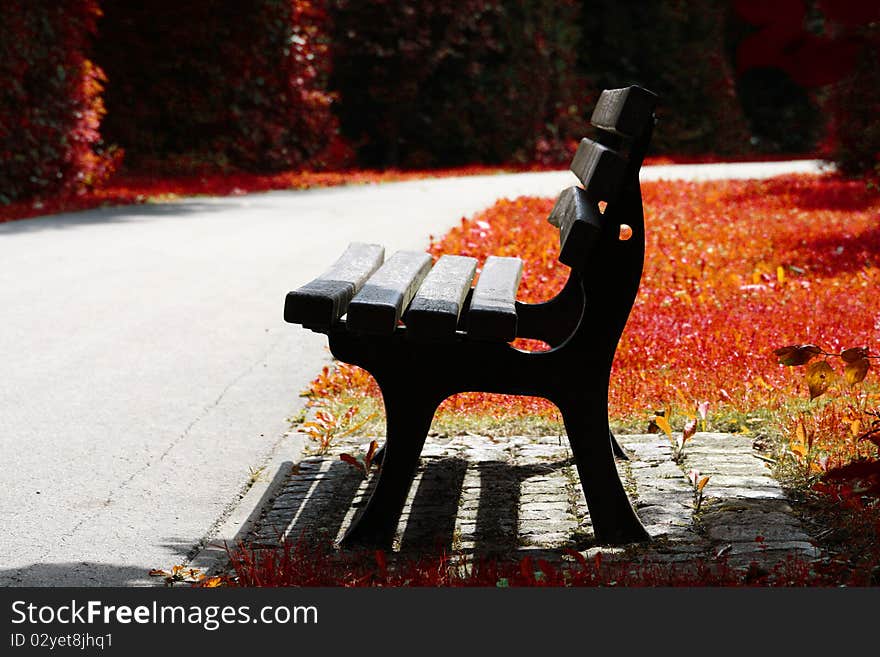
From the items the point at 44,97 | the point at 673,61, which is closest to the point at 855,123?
the point at 673,61

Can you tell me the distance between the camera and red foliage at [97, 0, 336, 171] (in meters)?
19.7

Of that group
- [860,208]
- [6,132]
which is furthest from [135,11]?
[860,208]

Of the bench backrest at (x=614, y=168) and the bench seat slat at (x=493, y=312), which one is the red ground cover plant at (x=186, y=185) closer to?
the bench seat slat at (x=493, y=312)

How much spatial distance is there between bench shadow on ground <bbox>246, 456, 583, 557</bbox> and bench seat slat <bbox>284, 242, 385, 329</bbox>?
0.68 m

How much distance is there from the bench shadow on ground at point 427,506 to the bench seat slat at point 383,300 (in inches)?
27.1

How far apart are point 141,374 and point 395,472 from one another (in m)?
2.76

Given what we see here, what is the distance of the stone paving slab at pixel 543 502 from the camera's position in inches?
142

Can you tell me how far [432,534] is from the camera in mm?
3766

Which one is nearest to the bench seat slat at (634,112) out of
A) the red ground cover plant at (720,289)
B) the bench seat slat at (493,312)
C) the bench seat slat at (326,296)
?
the bench seat slat at (493,312)

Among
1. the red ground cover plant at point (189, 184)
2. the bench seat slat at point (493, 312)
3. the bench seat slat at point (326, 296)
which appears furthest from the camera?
the red ground cover plant at point (189, 184)

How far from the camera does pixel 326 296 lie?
3.59 meters

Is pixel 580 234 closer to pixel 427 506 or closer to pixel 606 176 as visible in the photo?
pixel 606 176

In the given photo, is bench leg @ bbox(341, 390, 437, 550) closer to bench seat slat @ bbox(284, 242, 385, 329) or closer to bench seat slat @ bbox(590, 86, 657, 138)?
bench seat slat @ bbox(284, 242, 385, 329)

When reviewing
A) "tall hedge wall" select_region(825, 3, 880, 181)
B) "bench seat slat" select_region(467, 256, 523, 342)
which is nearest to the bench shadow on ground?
"bench seat slat" select_region(467, 256, 523, 342)
